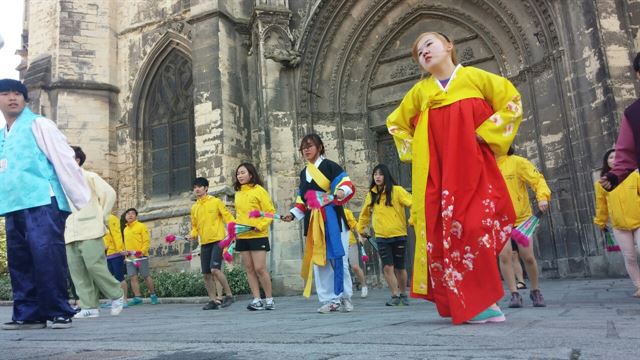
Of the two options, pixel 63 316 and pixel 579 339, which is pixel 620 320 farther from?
pixel 63 316

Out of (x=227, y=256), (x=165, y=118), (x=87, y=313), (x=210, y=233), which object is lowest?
(x=87, y=313)

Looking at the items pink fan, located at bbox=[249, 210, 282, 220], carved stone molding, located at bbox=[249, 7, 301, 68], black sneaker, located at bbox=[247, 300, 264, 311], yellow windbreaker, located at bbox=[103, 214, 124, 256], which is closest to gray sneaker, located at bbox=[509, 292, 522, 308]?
pink fan, located at bbox=[249, 210, 282, 220]

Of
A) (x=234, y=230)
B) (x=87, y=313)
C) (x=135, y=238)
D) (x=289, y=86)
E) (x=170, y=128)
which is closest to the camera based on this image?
(x=87, y=313)

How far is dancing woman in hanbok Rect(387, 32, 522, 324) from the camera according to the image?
338 cm

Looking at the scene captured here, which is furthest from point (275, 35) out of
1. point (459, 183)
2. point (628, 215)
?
point (459, 183)

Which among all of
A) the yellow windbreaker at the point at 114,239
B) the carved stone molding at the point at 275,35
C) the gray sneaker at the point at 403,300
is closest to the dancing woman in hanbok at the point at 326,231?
the gray sneaker at the point at 403,300

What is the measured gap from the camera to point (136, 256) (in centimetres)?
1037

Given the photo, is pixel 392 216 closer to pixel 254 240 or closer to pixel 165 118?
pixel 254 240

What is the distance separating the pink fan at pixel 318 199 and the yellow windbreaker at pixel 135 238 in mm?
5635

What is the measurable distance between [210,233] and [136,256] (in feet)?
10.1

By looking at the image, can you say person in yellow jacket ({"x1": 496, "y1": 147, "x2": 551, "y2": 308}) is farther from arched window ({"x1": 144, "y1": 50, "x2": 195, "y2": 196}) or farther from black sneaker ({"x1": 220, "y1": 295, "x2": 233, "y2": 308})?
arched window ({"x1": 144, "y1": 50, "x2": 195, "y2": 196})

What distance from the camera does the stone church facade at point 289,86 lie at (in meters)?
9.45

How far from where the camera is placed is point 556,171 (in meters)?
10.1

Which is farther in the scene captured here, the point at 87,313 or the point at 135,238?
the point at 135,238
